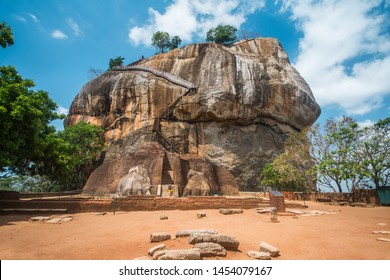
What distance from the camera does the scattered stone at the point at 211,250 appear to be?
13.1 ft

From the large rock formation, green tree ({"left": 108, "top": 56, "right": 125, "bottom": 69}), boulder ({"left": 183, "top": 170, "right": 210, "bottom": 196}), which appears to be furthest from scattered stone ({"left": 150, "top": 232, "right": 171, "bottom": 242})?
green tree ({"left": 108, "top": 56, "right": 125, "bottom": 69})

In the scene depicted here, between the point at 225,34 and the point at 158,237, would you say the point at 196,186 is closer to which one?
the point at 158,237

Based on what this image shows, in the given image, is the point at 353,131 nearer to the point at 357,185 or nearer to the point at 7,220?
the point at 357,185

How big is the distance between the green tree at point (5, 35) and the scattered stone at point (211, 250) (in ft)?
44.8

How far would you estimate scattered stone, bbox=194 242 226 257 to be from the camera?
3994 mm

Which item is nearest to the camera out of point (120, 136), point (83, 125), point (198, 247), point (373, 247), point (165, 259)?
point (165, 259)

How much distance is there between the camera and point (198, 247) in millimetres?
4078

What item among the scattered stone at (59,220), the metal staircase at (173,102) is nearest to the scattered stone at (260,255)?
the scattered stone at (59,220)

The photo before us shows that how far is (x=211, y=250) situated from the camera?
13.3 feet

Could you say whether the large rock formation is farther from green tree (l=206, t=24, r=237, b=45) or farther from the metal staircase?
green tree (l=206, t=24, r=237, b=45)

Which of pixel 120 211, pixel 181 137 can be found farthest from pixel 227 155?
pixel 120 211

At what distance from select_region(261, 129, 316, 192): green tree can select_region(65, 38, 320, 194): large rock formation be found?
186 inches

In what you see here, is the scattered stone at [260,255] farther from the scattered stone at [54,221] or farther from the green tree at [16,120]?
the green tree at [16,120]

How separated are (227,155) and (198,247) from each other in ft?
82.6
